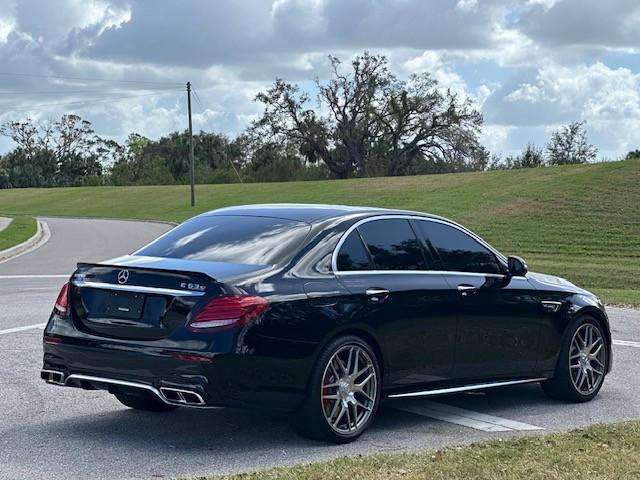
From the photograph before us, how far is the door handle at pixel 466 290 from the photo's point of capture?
7477 mm

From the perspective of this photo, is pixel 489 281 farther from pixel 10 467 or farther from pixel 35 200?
pixel 35 200

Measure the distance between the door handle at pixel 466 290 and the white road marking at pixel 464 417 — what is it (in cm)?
92

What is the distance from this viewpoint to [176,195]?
2719 inches

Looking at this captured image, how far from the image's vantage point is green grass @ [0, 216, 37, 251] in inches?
1229

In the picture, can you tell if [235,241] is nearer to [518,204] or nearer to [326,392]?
[326,392]

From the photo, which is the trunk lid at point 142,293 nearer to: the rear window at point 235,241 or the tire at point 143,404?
the rear window at point 235,241

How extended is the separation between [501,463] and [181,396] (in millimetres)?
1929

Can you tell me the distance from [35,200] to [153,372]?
7411 centimetres

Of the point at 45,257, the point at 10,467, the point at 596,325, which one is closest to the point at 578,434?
the point at 596,325

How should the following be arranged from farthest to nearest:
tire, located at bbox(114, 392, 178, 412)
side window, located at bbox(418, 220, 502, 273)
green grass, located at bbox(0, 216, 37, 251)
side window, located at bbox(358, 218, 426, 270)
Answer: green grass, located at bbox(0, 216, 37, 251)
side window, located at bbox(418, 220, 502, 273)
tire, located at bbox(114, 392, 178, 412)
side window, located at bbox(358, 218, 426, 270)

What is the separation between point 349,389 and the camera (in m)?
6.60

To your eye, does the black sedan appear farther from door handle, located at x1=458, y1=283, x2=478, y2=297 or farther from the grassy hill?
the grassy hill

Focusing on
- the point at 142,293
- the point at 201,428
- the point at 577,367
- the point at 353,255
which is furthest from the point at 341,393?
the point at 577,367

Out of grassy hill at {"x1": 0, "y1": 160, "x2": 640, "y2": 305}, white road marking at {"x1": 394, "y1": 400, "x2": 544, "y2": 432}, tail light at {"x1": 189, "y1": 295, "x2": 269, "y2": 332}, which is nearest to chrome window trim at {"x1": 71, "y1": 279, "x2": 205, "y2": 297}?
tail light at {"x1": 189, "y1": 295, "x2": 269, "y2": 332}
